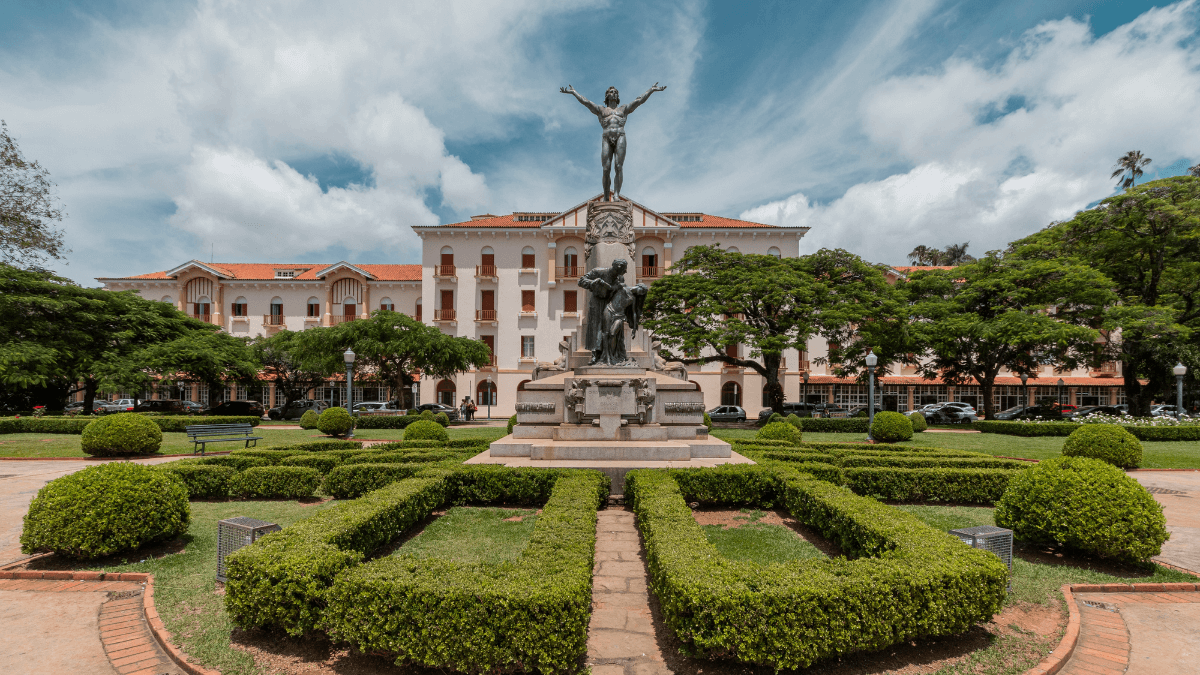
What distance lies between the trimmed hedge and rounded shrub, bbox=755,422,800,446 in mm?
11803

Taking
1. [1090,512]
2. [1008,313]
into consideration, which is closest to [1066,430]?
[1008,313]

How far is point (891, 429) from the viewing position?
66.2 ft

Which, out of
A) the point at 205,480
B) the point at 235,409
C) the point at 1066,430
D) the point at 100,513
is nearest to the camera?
the point at 100,513

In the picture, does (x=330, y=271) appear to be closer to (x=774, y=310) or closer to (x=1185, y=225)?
(x=774, y=310)

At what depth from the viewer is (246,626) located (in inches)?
172

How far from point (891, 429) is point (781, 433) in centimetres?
685

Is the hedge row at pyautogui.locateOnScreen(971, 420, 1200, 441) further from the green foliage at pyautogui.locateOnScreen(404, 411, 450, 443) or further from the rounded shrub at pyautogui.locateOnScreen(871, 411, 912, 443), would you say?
the green foliage at pyautogui.locateOnScreen(404, 411, 450, 443)

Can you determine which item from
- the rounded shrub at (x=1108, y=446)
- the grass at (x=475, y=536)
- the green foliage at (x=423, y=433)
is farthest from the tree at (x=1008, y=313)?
the grass at (x=475, y=536)

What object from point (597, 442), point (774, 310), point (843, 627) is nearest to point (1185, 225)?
point (774, 310)

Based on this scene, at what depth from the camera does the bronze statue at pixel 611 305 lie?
1212 cm

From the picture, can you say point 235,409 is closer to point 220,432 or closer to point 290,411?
point 290,411

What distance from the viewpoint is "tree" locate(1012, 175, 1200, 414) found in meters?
24.5

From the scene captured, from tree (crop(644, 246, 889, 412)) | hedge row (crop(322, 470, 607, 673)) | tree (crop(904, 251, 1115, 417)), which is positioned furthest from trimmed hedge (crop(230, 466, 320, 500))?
tree (crop(904, 251, 1115, 417))

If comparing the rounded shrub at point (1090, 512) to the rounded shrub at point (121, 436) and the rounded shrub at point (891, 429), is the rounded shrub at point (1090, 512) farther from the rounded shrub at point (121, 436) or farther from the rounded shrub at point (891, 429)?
the rounded shrub at point (121, 436)
